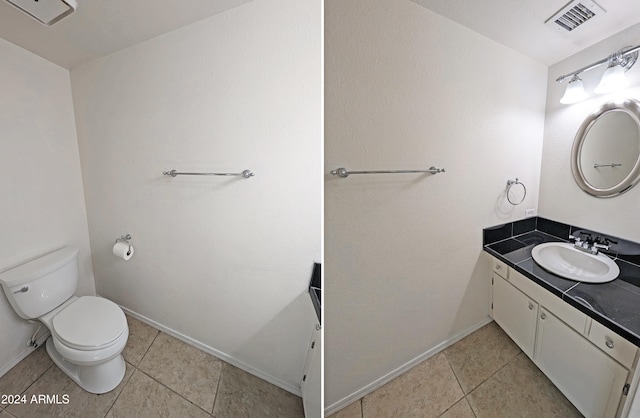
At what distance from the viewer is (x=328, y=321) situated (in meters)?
0.83

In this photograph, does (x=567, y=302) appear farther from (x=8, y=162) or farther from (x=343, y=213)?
(x=8, y=162)

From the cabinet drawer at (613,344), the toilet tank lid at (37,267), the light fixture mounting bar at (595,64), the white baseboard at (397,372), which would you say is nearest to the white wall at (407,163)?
the white baseboard at (397,372)

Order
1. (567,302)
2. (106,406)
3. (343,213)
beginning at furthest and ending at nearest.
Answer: (106,406)
(567,302)
(343,213)

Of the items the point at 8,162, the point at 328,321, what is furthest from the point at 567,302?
the point at 8,162

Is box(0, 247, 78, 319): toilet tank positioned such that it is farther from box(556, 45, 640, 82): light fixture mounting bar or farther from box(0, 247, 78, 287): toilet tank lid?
box(556, 45, 640, 82): light fixture mounting bar

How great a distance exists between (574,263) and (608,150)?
2.01 ft

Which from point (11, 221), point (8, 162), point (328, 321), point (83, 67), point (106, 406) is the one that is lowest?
point (106, 406)

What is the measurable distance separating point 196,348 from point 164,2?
1.63m

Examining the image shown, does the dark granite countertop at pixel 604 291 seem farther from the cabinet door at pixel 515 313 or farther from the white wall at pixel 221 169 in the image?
the white wall at pixel 221 169

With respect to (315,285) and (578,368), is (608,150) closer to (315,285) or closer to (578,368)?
(578,368)

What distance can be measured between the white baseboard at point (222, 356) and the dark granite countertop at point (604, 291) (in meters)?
1.13

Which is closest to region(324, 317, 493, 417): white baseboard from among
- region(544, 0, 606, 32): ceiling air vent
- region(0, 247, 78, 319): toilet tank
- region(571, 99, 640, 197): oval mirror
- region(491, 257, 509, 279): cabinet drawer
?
region(491, 257, 509, 279): cabinet drawer

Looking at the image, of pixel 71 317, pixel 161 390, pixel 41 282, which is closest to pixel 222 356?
pixel 161 390

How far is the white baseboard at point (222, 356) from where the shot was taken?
0.91 meters
